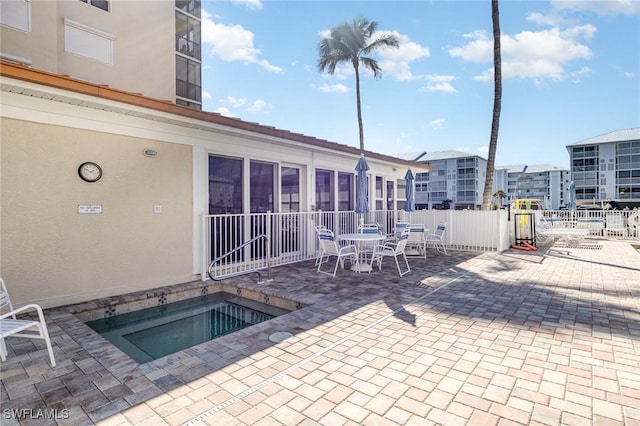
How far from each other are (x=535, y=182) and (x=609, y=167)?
28.4 meters

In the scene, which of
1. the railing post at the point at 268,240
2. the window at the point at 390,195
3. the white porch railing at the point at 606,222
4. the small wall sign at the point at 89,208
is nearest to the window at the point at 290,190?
the railing post at the point at 268,240

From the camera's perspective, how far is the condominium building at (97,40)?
8.77 m

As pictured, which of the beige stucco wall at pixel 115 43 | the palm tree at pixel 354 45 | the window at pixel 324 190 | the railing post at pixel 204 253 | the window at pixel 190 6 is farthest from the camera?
the window at pixel 190 6

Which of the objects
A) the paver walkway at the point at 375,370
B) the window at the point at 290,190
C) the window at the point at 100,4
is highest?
the window at the point at 100,4

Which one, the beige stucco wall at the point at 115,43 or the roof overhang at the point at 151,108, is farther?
the beige stucco wall at the point at 115,43

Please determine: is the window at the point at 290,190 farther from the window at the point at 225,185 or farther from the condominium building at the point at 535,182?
the condominium building at the point at 535,182

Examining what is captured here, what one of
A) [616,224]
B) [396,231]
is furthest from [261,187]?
[616,224]

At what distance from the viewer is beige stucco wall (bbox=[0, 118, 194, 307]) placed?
4.23 m

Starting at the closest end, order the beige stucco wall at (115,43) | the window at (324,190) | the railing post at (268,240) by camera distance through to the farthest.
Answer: the railing post at (268,240)
the beige stucco wall at (115,43)
the window at (324,190)

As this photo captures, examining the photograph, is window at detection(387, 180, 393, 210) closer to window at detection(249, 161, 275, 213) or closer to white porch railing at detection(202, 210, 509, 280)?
white porch railing at detection(202, 210, 509, 280)

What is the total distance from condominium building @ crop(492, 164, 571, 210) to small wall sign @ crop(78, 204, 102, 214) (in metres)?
71.0

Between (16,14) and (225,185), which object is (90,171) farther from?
(16,14)

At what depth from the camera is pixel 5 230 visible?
4.14 m

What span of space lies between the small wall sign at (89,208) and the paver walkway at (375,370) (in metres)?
1.47
